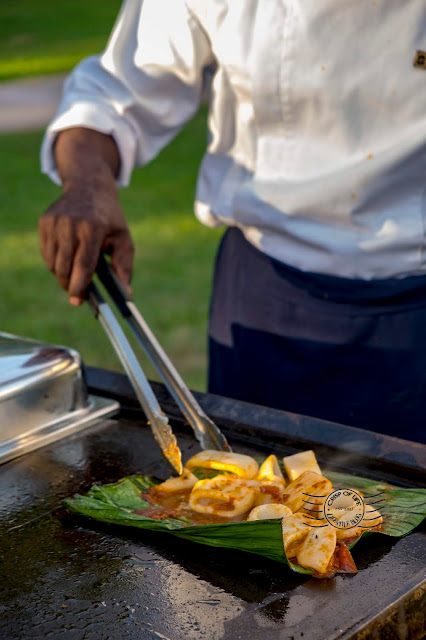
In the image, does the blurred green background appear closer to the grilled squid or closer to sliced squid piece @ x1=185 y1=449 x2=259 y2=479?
sliced squid piece @ x1=185 y1=449 x2=259 y2=479

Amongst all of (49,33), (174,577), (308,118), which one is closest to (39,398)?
(174,577)

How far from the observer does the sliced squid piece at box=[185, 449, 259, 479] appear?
1.26 meters

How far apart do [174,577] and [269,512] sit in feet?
0.50

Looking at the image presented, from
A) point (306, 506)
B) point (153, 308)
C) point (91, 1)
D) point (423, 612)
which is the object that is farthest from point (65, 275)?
point (91, 1)

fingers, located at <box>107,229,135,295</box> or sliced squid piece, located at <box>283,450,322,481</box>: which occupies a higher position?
fingers, located at <box>107,229,135,295</box>

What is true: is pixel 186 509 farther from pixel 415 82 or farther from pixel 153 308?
pixel 153 308

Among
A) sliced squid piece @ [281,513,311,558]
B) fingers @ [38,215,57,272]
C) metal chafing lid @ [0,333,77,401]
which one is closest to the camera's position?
sliced squid piece @ [281,513,311,558]

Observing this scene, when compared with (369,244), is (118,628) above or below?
below

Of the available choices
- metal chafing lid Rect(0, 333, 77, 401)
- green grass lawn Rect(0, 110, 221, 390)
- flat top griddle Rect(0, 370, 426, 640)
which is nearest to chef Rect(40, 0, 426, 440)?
metal chafing lid Rect(0, 333, 77, 401)

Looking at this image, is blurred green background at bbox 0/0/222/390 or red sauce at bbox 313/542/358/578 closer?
red sauce at bbox 313/542/358/578

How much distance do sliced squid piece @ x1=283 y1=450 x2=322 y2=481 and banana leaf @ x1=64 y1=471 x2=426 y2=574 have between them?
4 centimetres

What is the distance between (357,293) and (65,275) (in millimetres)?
577

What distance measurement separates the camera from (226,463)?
1267 mm

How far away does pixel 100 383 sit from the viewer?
5.64 ft
